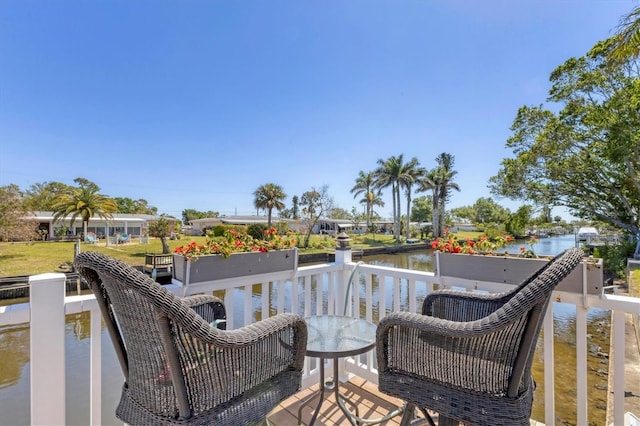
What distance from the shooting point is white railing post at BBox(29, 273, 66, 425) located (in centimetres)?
108

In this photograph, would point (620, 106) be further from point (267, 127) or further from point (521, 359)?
point (521, 359)

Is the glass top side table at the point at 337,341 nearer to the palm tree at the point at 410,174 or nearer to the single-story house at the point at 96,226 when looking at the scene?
the single-story house at the point at 96,226

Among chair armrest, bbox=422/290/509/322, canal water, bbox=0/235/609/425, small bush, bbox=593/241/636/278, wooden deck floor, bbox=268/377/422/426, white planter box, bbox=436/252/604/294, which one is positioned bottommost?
canal water, bbox=0/235/609/425

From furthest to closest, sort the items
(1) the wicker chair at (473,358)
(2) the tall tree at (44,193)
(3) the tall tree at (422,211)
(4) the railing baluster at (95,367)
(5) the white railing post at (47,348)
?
1. (3) the tall tree at (422,211)
2. (2) the tall tree at (44,193)
3. (4) the railing baluster at (95,367)
4. (5) the white railing post at (47,348)
5. (1) the wicker chair at (473,358)

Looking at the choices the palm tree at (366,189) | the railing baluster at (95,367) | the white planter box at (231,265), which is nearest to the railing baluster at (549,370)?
the white planter box at (231,265)

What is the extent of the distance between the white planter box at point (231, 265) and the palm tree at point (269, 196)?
24272 mm

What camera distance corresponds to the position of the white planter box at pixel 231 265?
1.62 metres

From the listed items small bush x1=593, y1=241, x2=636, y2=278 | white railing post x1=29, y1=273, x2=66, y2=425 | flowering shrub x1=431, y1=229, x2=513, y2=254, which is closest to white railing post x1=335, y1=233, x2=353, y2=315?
flowering shrub x1=431, y1=229, x2=513, y2=254

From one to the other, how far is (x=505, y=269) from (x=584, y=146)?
1505 centimetres

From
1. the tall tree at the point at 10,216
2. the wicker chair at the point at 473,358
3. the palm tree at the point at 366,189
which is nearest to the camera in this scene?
the wicker chair at the point at 473,358

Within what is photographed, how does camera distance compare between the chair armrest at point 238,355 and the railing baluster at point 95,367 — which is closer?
the chair armrest at point 238,355

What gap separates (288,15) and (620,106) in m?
12.7

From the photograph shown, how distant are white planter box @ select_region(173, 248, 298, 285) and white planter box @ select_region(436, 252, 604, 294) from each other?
1054mm

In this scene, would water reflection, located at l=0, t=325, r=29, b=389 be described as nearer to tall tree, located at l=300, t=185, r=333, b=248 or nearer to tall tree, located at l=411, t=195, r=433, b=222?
tall tree, located at l=300, t=185, r=333, b=248
